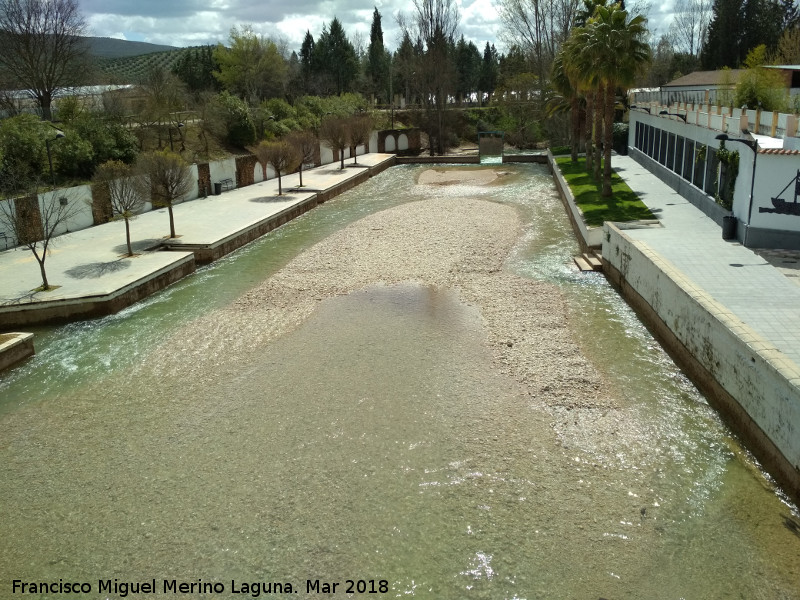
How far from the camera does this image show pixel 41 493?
945cm

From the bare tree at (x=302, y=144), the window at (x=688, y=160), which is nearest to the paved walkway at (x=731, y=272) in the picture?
the window at (x=688, y=160)

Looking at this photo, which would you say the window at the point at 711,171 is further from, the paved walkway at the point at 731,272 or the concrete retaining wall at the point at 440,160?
the concrete retaining wall at the point at 440,160

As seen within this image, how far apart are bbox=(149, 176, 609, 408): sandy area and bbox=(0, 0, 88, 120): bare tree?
24.9 m

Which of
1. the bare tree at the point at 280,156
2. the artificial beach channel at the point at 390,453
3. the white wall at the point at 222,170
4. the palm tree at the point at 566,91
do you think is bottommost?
the artificial beach channel at the point at 390,453

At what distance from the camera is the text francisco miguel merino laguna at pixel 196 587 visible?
24.5 ft

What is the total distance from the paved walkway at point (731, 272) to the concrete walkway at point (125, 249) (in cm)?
1338

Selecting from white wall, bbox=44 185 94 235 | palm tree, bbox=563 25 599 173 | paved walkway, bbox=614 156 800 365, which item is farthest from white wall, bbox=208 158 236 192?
paved walkway, bbox=614 156 800 365

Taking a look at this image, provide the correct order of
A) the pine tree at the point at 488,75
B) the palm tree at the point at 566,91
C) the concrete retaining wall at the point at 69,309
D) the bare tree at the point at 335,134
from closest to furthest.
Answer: the concrete retaining wall at the point at 69,309
the palm tree at the point at 566,91
the bare tree at the point at 335,134
the pine tree at the point at 488,75

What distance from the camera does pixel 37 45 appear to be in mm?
40969

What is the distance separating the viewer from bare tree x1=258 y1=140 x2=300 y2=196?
32.6 metres

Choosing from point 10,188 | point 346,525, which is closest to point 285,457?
point 346,525

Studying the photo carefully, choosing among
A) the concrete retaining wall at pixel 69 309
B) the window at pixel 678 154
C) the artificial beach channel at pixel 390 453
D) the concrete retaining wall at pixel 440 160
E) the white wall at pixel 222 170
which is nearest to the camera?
the artificial beach channel at pixel 390 453

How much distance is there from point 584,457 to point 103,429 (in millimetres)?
7604

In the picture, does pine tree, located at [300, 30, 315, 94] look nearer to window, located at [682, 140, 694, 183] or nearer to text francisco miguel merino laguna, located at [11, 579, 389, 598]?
window, located at [682, 140, 694, 183]
